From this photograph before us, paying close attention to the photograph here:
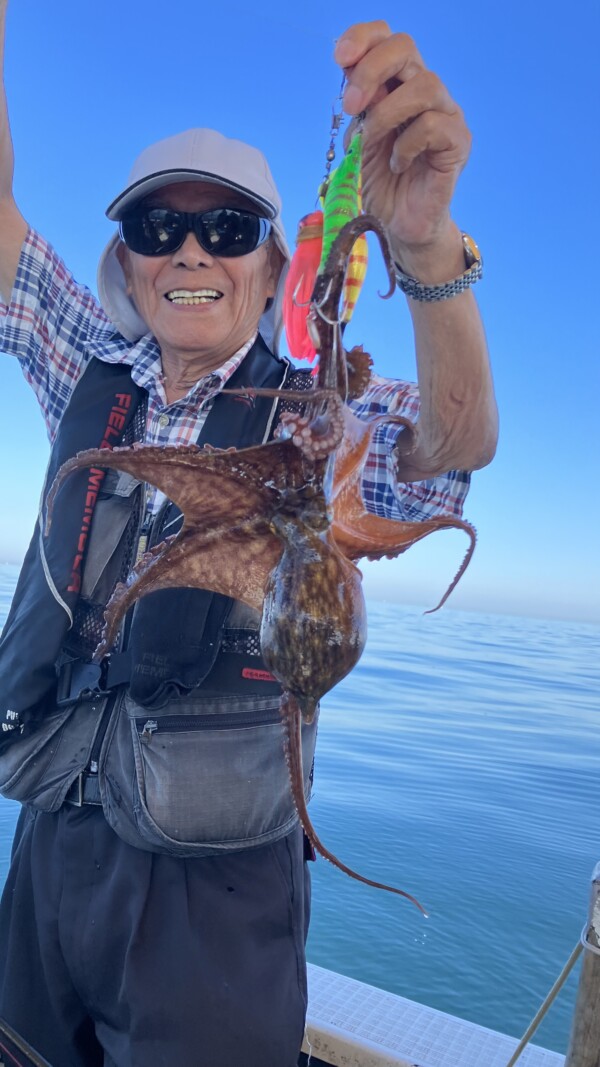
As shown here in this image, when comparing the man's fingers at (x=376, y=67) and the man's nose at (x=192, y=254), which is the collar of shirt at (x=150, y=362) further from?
the man's fingers at (x=376, y=67)

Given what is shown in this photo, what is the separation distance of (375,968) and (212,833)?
9.95ft

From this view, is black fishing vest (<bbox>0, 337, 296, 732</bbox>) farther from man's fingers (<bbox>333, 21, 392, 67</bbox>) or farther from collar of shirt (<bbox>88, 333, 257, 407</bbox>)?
man's fingers (<bbox>333, 21, 392, 67</bbox>)

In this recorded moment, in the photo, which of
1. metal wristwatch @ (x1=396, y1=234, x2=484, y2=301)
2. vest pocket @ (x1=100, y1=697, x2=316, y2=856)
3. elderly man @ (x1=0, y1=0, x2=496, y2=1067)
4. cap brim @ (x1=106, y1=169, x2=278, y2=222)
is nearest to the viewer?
metal wristwatch @ (x1=396, y1=234, x2=484, y2=301)

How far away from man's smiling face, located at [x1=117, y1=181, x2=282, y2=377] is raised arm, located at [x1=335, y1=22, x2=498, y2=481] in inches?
35.1

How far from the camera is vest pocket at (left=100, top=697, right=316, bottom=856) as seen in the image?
212 cm

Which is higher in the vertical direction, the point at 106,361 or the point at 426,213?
the point at 426,213

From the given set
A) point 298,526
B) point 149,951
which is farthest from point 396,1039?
point 298,526

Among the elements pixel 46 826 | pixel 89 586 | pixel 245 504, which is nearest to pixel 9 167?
pixel 89 586

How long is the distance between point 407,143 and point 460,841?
6.05 m

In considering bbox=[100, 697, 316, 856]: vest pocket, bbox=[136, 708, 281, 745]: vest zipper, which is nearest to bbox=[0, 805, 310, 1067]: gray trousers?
bbox=[100, 697, 316, 856]: vest pocket

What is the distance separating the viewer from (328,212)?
1243 millimetres

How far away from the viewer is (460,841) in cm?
627

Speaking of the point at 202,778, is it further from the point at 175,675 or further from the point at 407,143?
the point at 407,143

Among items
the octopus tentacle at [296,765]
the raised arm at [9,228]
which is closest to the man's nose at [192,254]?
the raised arm at [9,228]
